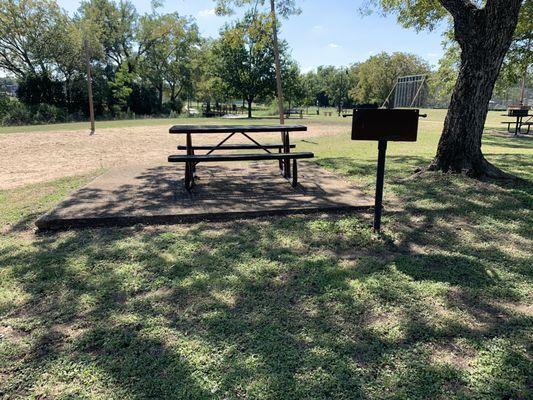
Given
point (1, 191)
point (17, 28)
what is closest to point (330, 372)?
point (1, 191)

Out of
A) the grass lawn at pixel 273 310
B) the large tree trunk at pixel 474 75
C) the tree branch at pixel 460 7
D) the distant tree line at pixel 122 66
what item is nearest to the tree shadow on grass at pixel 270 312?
the grass lawn at pixel 273 310

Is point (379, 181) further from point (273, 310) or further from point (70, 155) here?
point (70, 155)

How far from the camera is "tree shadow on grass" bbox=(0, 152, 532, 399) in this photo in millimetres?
1949

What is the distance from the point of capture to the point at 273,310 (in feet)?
8.41

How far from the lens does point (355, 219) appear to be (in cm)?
431

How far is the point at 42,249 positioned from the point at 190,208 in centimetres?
154

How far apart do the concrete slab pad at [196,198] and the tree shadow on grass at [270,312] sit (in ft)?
0.82

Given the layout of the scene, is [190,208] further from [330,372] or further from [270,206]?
[330,372]

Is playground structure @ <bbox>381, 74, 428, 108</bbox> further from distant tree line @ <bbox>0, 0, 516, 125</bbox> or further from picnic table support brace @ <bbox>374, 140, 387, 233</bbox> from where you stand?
distant tree line @ <bbox>0, 0, 516, 125</bbox>

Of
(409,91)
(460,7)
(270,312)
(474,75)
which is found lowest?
(270,312)

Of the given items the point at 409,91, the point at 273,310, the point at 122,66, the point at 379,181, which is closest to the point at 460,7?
the point at 409,91

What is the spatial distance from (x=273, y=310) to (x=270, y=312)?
3 cm

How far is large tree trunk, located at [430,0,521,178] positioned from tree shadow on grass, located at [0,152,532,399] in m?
2.12

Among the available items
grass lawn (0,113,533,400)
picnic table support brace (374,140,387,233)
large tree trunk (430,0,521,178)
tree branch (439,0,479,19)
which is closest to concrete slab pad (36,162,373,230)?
grass lawn (0,113,533,400)
